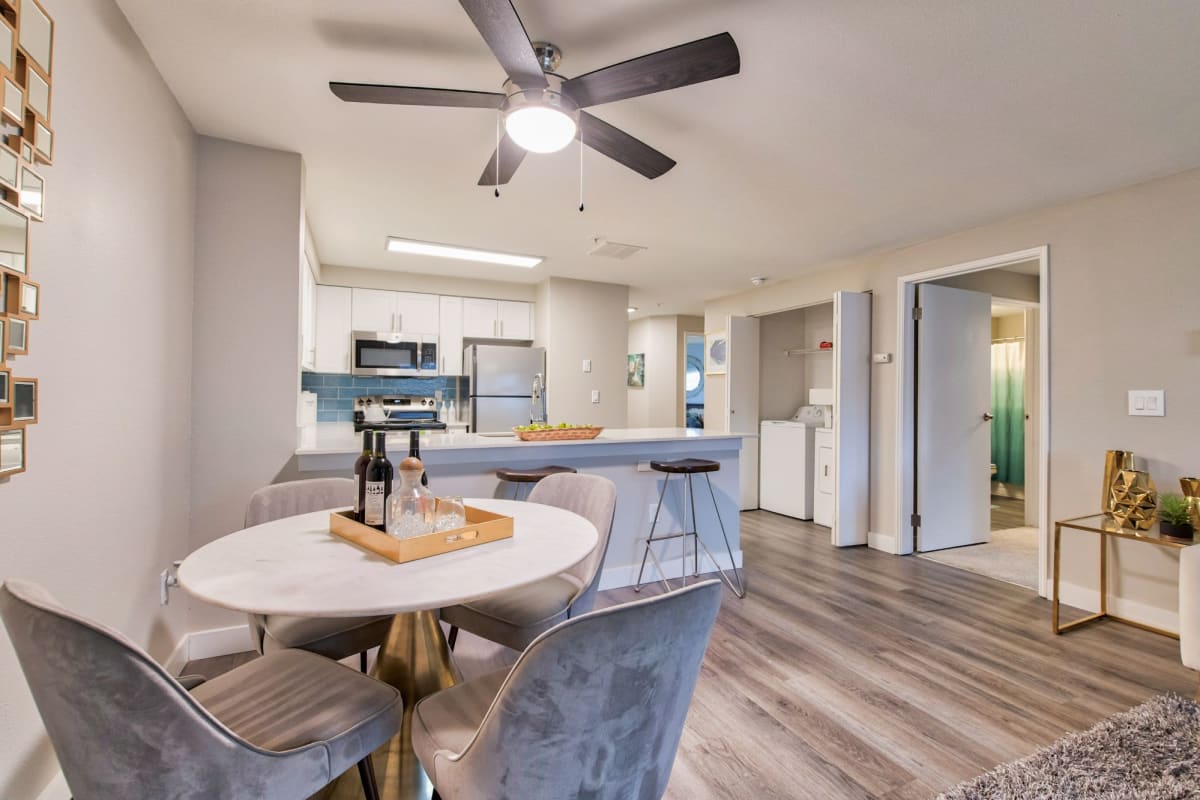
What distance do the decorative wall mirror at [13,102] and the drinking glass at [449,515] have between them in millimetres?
1215

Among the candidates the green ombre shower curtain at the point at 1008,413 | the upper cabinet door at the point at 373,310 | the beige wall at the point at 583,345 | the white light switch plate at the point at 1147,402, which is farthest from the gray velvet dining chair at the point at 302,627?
the green ombre shower curtain at the point at 1008,413

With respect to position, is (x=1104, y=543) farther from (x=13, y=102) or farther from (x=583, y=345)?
(x=13, y=102)

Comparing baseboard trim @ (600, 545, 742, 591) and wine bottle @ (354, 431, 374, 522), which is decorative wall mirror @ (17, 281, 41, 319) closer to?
wine bottle @ (354, 431, 374, 522)

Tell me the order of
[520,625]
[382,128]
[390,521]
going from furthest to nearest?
[382,128], [520,625], [390,521]

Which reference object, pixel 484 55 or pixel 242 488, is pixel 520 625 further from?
pixel 484 55

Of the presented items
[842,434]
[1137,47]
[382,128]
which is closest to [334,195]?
[382,128]

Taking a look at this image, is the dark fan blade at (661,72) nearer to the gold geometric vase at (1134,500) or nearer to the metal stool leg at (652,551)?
the metal stool leg at (652,551)

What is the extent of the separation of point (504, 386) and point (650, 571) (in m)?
2.23

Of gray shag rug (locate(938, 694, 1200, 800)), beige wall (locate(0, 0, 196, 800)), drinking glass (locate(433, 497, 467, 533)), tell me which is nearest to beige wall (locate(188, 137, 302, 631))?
beige wall (locate(0, 0, 196, 800))

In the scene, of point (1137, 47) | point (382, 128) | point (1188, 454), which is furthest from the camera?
point (1188, 454)

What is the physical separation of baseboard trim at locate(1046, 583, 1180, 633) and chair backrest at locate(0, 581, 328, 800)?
152 inches

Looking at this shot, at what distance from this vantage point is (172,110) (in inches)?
80.2

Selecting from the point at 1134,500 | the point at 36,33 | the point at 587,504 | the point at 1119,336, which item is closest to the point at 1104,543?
the point at 1134,500

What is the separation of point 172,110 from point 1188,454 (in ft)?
15.7
